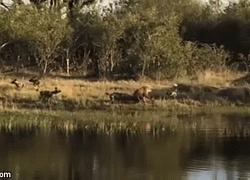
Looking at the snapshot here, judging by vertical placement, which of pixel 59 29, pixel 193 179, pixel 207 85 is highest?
pixel 59 29

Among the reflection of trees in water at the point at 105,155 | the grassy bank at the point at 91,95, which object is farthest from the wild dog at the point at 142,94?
the reflection of trees in water at the point at 105,155

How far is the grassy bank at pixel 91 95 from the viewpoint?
28.6 metres

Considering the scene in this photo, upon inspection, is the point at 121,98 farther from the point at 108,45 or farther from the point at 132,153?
the point at 132,153

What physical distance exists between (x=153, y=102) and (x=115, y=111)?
8.37 feet

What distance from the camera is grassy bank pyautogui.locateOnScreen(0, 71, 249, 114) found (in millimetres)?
28562

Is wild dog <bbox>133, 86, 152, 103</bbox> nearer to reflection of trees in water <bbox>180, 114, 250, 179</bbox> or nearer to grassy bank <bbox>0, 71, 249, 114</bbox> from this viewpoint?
grassy bank <bbox>0, 71, 249, 114</bbox>

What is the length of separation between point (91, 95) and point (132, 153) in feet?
46.9

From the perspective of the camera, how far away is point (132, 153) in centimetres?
1717

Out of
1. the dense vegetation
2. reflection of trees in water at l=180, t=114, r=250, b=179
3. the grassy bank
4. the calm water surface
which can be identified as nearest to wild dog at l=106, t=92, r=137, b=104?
the grassy bank

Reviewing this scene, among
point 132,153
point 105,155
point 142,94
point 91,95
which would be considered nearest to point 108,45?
point 91,95

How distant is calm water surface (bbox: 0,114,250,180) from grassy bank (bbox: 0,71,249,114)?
5631 millimetres

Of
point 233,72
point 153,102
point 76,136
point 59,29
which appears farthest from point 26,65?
point 76,136

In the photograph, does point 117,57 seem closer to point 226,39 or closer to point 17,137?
point 226,39

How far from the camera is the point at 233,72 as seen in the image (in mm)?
40062
